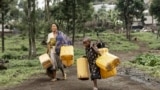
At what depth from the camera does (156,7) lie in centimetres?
4094

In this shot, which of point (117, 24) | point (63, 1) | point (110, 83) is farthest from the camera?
point (117, 24)

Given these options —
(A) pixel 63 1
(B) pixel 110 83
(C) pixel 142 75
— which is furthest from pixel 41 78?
(A) pixel 63 1

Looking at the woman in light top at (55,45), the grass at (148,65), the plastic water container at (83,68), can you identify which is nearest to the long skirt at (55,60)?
the woman in light top at (55,45)

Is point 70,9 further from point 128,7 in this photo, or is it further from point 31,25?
point 128,7

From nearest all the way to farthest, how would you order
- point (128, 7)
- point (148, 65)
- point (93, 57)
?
point (93, 57), point (148, 65), point (128, 7)

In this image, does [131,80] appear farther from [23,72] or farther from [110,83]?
[23,72]

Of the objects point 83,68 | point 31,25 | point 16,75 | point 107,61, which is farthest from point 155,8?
point 107,61

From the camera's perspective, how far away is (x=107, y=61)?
909 centimetres

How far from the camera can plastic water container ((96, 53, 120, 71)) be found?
29.8 feet

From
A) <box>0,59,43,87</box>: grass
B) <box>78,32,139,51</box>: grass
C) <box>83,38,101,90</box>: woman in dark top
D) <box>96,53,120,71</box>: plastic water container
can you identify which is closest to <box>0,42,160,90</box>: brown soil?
<box>0,59,43,87</box>: grass

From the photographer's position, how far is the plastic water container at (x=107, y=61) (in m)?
9.07

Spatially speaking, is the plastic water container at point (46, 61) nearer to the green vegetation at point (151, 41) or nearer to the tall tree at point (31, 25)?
the tall tree at point (31, 25)

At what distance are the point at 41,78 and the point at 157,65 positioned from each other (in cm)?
574

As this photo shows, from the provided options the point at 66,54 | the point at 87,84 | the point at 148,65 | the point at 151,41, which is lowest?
the point at 151,41
